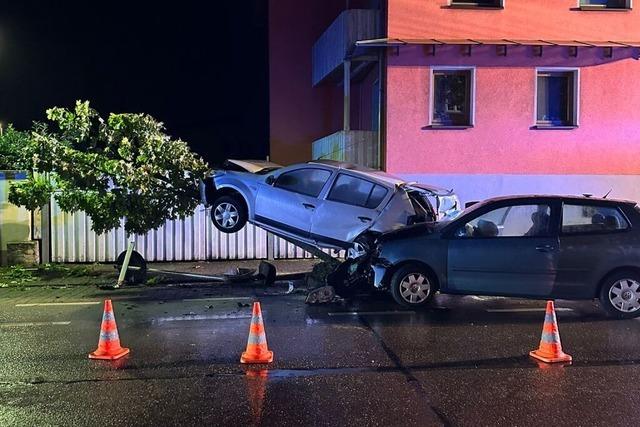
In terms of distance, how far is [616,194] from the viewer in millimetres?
16203

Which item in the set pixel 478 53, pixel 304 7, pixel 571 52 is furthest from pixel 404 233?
pixel 304 7

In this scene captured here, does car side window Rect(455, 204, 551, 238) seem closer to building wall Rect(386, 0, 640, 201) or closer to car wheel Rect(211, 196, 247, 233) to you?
car wheel Rect(211, 196, 247, 233)

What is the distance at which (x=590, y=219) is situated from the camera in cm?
873

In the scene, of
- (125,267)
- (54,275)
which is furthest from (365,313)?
(54,275)

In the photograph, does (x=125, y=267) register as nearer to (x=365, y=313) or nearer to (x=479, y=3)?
(x=365, y=313)

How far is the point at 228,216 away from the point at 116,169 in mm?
2330

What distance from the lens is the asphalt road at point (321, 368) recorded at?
4.98 meters

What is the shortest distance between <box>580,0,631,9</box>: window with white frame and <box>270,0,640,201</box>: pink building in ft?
0.09

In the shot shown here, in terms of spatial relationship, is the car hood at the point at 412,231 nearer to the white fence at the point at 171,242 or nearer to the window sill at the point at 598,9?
the white fence at the point at 171,242

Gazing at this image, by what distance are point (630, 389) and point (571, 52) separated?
40.6 feet

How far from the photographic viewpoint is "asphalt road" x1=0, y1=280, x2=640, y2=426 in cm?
498

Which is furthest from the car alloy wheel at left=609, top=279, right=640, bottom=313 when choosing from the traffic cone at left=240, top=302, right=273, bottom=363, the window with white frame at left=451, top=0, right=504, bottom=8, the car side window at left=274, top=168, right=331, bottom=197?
the window with white frame at left=451, top=0, right=504, bottom=8

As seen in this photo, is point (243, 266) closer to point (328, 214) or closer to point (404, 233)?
point (328, 214)

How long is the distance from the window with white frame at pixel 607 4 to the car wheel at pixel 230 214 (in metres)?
11.3
